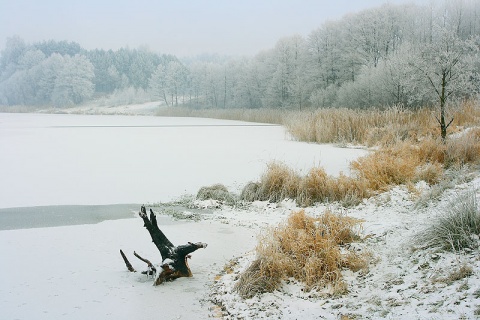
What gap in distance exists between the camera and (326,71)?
3675 cm

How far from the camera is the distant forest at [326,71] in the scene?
10.7 meters

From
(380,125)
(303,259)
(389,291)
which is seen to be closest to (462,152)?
(303,259)

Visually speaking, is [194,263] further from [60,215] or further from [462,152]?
[462,152]

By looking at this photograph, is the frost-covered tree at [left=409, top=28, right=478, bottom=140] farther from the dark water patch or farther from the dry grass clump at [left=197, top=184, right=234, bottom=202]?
the dark water patch

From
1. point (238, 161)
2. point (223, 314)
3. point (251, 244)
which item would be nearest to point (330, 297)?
point (223, 314)

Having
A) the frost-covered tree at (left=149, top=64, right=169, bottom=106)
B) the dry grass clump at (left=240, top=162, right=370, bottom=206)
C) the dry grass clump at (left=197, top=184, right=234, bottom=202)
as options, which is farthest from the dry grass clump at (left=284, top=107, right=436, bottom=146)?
the frost-covered tree at (left=149, top=64, right=169, bottom=106)

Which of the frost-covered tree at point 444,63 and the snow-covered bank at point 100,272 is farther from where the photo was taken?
the frost-covered tree at point 444,63

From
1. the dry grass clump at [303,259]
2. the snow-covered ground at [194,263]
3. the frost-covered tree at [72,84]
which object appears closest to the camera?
the snow-covered ground at [194,263]

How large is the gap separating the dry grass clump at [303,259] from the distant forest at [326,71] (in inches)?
249

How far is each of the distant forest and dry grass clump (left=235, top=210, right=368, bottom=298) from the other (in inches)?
249

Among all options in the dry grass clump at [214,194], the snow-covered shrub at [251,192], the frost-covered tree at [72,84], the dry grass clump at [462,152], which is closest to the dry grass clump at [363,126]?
the dry grass clump at [462,152]

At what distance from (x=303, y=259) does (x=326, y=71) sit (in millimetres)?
34500

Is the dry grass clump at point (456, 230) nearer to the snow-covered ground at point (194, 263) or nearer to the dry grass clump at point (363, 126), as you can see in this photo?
the snow-covered ground at point (194, 263)

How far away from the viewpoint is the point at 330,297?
3469mm
